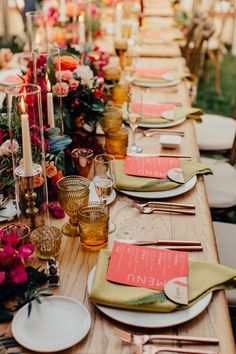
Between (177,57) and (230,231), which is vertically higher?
(177,57)

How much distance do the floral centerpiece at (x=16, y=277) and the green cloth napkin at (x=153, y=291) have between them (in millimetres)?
141

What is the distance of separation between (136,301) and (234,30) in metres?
6.93

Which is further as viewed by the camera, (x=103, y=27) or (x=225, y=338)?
(x=103, y=27)

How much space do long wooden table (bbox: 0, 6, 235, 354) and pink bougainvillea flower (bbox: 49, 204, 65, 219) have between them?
3 cm

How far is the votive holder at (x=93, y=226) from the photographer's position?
140 cm

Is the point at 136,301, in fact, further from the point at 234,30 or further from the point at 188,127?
the point at 234,30

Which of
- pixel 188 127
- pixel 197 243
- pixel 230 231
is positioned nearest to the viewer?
pixel 197 243

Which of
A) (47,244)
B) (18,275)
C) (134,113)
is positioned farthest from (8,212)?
(134,113)

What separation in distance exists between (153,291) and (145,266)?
0.31ft

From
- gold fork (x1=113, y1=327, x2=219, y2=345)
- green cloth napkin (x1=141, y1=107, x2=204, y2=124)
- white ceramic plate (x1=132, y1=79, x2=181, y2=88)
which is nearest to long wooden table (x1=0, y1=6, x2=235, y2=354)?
gold fork (x1=113, y1=327, x2=219, y2=345)

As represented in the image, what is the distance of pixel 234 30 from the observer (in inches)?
296

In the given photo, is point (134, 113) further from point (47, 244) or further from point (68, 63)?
point (47, 244)

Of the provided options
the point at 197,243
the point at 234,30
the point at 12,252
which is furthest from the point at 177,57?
the point at 234,30

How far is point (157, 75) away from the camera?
3006mm
